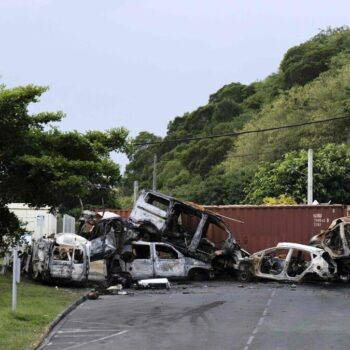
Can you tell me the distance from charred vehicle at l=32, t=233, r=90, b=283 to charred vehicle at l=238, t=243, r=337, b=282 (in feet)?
17.7

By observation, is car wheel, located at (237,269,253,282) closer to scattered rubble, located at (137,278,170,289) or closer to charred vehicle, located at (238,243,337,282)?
charred vehicle, located at (238,243,337,282)

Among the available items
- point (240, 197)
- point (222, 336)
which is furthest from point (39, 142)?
point (240, 197)

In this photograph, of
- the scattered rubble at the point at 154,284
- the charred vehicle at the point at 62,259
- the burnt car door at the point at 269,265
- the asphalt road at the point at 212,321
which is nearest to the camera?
the asphalt road at the point at 212,321

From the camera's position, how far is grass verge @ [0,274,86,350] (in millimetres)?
9867

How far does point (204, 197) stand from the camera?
49344mm

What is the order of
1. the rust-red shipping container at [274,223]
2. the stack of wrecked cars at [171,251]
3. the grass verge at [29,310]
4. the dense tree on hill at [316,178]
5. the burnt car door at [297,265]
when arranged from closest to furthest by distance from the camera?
the grass verge at [29,310] < the stack of wrecked cars at [171,251] < the burnt car door at [297,265] < the rust-red shipping container at [274,223] < the dense tree on hill at [316,178]

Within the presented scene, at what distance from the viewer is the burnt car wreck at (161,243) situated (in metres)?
19.7

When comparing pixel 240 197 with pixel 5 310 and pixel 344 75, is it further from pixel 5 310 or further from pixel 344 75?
pixel 5 310

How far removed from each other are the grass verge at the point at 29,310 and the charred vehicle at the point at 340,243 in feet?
24.2

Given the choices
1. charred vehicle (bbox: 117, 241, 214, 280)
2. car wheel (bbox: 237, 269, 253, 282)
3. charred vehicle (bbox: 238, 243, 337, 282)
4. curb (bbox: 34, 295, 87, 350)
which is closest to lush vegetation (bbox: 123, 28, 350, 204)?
charred vehicle (bbox: 117, 241, 214, 280)

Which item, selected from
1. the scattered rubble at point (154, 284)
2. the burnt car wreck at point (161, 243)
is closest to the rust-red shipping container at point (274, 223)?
the burnt car wreck at point (161, 243)

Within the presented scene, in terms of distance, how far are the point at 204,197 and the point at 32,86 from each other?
3390cm

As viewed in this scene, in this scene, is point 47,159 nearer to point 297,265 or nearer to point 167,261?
point 167,261

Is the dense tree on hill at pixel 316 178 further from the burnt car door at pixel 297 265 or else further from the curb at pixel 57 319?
the curb at pixel 57 319
